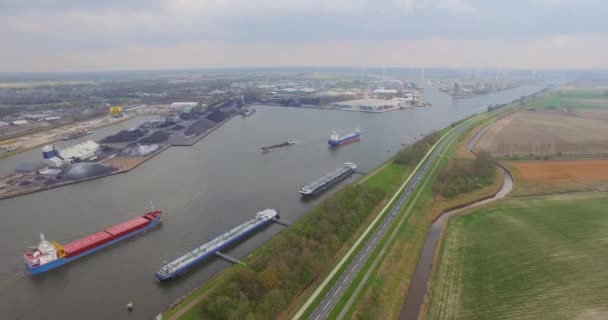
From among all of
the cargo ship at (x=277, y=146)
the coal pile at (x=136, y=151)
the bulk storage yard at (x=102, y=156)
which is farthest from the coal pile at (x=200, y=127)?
the cargo ship at (x=277, y=146)

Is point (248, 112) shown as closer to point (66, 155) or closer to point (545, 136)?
point (66, 155)

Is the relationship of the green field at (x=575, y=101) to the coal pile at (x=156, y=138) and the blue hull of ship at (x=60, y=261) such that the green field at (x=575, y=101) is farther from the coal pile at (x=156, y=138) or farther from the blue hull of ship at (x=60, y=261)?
the blue hull of ship at (x=60, y=261)

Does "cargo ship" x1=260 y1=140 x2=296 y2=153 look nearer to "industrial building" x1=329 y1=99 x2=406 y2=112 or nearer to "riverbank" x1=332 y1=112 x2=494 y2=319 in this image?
"riverbank" x1=332 y1=112 x2=494 y2=319

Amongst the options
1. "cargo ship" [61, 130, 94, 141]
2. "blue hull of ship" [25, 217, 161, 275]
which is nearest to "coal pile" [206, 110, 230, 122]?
"cargo ship" [61, 130, 94, 141]

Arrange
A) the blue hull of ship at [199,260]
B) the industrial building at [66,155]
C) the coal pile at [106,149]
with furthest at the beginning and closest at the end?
the coal pile at [106,149], the industrial building at [66,155], the blue hull of ship at [199,260]

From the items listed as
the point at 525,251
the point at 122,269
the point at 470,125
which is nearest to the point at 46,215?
the point at 122,269

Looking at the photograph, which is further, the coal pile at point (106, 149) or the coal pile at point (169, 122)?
the coal pile at point (169, 122)

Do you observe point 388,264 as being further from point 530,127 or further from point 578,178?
point 530,127
